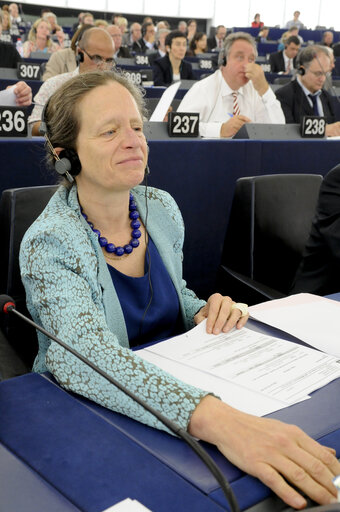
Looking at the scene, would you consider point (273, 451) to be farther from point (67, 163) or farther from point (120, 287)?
point (67, 163)

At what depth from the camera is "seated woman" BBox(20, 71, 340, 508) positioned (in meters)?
0.74

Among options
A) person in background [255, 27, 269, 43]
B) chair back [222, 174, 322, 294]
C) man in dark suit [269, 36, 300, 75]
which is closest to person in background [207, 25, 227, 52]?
person in background [255, 27, 269, 43]

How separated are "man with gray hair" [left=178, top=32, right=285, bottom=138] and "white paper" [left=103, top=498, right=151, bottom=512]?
3.18 metres

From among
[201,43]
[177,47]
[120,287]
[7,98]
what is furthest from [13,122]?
[201,43]

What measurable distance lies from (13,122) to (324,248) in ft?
3.54

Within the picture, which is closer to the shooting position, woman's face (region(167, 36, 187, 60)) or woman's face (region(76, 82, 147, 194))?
woman's face (region(76, 82, 147, 194))

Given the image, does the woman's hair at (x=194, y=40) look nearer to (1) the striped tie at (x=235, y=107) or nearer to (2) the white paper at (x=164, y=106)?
(1) the striped tie at (x=235, y=107)

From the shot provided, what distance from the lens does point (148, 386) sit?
87cm

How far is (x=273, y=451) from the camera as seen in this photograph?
72 cm

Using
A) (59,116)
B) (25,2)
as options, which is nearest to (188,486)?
(59,116)

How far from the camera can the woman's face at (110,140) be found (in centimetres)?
121

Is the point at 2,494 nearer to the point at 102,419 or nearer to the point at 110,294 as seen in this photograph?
the point at 102,419

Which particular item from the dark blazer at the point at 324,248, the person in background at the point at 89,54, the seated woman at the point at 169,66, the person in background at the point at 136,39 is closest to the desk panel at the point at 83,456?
the dark blazer at the point at 324,248

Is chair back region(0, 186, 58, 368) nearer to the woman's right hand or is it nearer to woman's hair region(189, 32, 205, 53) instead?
Result: the woman's right hand
